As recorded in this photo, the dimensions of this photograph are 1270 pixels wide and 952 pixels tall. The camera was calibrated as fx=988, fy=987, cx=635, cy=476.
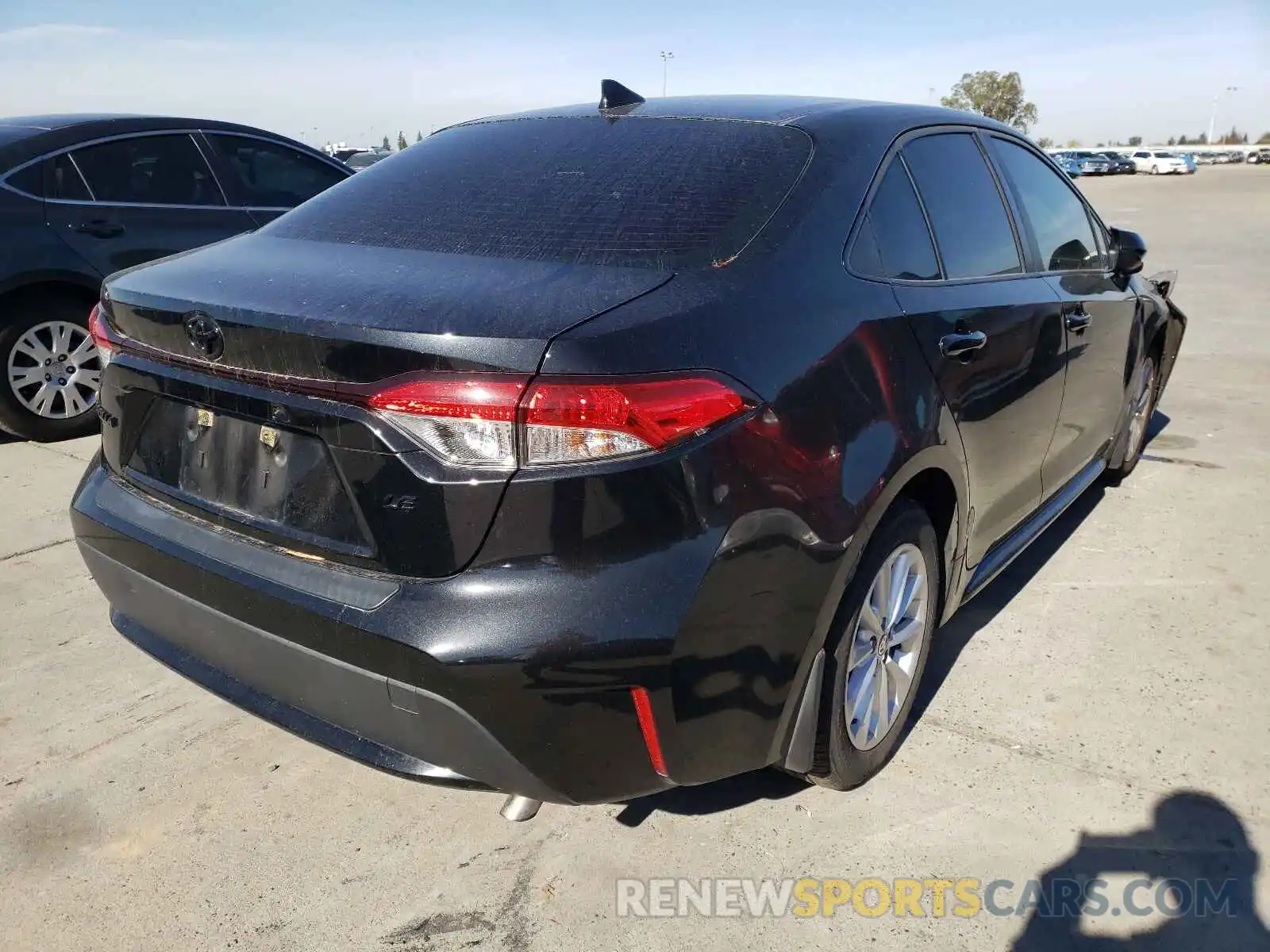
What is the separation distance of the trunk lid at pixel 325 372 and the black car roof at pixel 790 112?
35.7 inches

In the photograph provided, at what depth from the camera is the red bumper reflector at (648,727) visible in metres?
1.78

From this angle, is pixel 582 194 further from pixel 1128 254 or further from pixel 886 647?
pixel 1128 254

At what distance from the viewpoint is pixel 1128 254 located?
404 centimetres

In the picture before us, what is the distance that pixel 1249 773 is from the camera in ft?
8.55

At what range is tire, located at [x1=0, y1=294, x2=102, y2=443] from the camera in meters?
5.20

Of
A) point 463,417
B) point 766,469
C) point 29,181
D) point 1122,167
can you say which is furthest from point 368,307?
point 1122,167

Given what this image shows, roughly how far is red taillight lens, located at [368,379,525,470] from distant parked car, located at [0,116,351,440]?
3.85m

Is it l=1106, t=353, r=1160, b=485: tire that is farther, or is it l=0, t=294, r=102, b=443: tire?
l=0, t=294, r=102, b=443: tire

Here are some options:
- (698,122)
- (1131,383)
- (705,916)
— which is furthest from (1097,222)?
(705,916)

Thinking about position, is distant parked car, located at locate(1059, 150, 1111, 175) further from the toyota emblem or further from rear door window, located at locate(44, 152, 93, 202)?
the toyota emblem

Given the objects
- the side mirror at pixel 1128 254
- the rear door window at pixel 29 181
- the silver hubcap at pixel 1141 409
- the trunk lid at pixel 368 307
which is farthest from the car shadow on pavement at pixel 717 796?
the rear door window at pixel 29 181

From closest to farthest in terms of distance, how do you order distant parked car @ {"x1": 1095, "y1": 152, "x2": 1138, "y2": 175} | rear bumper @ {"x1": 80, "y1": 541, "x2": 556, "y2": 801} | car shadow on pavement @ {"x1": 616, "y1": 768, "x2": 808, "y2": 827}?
rear bumper @ {"x1": 80, "y1": 541, "x2": 556, "y2": 801} < car shadow on pavement @ {"x1": 616, "y1": 768, "x2": 808, "y2": 827} < distant parked car @ {"x1": 1095, "y1": 152, "x2": 1138, "y2": 175}

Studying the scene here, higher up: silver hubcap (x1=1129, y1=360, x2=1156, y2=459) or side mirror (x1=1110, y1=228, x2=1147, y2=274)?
side mirror (x1=1110, y1=228, x2=1147, y2=274)

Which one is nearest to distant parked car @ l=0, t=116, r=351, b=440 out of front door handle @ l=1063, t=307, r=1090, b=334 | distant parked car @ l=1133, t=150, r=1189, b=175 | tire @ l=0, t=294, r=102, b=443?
tire @ l=0, t=294, r=102, b=443
